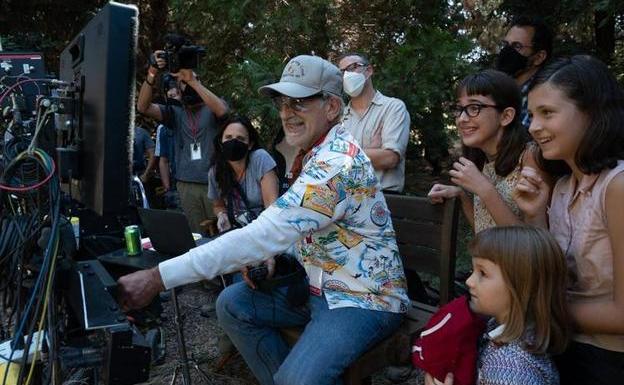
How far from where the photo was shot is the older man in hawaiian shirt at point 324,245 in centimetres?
188

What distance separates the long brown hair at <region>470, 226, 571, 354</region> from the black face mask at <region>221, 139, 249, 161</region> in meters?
2.24

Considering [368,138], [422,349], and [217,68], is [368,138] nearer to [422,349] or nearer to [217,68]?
[422,349]

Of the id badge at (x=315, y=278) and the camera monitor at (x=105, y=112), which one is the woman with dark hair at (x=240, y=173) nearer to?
the id badge at (x=315, y=278)

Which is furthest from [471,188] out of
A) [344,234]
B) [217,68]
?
[217,68]

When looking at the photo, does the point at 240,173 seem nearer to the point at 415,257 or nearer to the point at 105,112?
the point at 415,257

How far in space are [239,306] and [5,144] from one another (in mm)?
1166

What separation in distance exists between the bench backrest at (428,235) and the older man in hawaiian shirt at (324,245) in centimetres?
32

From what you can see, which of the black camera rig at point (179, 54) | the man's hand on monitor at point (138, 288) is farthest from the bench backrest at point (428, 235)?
the black camera rig at point (179, 54)

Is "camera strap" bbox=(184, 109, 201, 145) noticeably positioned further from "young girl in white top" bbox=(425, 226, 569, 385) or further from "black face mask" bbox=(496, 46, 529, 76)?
"young girl in white top" bbox=(425, 226, 569, 385)

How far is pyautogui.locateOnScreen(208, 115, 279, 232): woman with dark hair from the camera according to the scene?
3.62 meters

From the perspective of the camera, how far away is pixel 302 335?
2.15m

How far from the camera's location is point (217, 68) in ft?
21.4

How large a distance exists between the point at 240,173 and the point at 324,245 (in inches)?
66.8

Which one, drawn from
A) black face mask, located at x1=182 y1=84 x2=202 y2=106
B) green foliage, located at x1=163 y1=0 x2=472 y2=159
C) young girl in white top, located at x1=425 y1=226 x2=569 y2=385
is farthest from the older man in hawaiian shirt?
green foliage, located at x1=163 y1=0 x2=472 y2=159
